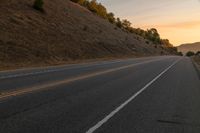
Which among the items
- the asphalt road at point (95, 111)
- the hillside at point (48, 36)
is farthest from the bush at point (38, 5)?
the asphalt road at point (95, 111)

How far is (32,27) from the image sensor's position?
52188mm

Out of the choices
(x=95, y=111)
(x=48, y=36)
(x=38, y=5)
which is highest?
(x=95, y=111)

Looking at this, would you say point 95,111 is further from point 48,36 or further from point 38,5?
point 38,5

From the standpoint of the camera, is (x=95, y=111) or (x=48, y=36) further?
(x=48, y=36)

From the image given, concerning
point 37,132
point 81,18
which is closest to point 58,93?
point 37,132

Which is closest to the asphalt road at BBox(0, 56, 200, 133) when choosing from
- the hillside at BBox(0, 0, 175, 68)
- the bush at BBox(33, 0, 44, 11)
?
the hillside at BBox(0, 0, 175, 68)

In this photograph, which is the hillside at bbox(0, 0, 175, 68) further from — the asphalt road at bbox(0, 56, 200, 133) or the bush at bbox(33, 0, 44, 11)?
the asphalt road at bbox(0, 56, 200, 133)

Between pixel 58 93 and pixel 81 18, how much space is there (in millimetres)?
67185

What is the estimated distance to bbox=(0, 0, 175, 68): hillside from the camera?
40.7 m

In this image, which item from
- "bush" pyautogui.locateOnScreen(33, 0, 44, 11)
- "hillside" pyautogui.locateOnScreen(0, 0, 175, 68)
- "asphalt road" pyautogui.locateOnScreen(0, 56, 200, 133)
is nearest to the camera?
"asphalt road" pyautogui.locateOnScreen(0, 56, 200, 133)

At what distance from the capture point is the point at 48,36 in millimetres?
53125

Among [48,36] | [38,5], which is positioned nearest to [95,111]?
[48,36]

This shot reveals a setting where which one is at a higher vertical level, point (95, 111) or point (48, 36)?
point (95, 111)

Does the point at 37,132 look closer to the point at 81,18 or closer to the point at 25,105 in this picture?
the point at 25,105
